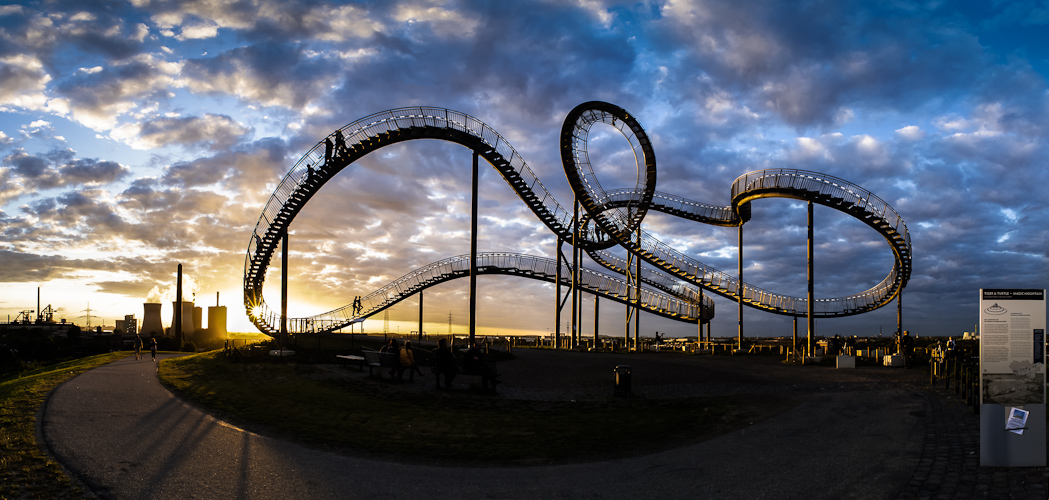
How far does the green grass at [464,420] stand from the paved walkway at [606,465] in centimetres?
76

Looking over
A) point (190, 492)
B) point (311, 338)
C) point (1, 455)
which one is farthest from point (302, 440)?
point (311, 338)

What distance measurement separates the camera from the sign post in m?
8.48

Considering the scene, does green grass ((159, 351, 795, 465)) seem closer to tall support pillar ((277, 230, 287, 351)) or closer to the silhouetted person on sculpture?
the silhouetted person on sculpture

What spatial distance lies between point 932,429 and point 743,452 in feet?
13.5

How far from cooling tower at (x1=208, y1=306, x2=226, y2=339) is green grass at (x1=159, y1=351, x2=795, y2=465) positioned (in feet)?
221

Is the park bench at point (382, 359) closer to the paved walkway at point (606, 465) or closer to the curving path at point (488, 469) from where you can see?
the paved walkway at point (606, 465)

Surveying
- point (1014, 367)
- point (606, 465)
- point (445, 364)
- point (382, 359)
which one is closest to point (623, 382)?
point (445, 364)

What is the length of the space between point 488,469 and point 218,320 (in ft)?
266

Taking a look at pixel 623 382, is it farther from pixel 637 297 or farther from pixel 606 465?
pixel 637 297

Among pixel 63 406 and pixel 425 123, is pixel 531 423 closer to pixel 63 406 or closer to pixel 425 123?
pixel 63 406

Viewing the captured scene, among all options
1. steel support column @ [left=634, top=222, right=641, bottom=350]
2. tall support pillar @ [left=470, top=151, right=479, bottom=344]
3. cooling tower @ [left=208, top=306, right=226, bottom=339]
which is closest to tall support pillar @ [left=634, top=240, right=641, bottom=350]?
steel support column @ [left=634, top=222, right=641, bottom=350]

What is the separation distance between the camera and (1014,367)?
8.50 meters

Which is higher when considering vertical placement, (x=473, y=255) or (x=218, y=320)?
(x=473, y=255)

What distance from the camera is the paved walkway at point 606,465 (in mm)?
8047
